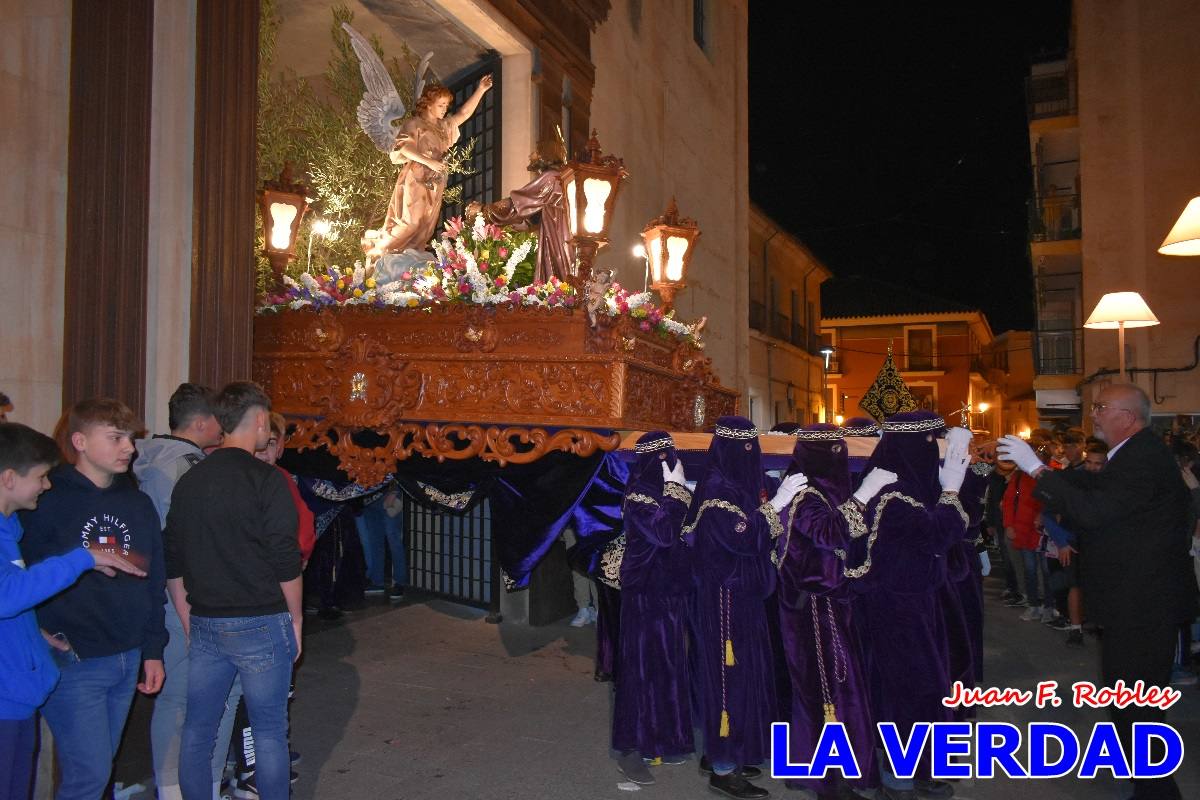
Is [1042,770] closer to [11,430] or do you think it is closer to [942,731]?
[942,731]

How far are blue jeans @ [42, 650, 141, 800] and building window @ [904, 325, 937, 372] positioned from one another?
38561 millimetres

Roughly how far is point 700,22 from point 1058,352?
11.3 meters

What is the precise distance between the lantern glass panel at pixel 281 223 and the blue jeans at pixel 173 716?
3.42 metres

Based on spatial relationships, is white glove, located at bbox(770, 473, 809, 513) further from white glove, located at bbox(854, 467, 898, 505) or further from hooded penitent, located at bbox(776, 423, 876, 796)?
white glove, located at bbox(854, 467, 898, 505)

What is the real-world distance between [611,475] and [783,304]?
2309 centimetres

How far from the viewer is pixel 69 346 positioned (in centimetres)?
468

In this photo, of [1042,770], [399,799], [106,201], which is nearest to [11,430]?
[106,201]

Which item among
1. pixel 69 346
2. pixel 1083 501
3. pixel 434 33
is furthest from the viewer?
pixel 434 33

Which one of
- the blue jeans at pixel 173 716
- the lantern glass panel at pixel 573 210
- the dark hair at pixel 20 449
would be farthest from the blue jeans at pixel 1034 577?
the dark hair at pixel 20 449

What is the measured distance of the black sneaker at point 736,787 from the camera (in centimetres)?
465

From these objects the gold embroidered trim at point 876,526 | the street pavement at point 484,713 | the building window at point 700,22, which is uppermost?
the building window at point 700,22

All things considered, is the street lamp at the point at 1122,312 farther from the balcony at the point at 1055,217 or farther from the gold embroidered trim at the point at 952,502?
the balcony at the point at 1055,217

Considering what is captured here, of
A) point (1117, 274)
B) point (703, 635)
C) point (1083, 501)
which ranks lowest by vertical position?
point (703, 635)

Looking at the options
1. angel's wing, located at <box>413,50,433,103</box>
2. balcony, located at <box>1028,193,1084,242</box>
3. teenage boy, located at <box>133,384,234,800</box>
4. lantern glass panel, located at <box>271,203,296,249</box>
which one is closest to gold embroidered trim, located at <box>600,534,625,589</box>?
teenage boy, located at <box>133,384,234,800</box>
